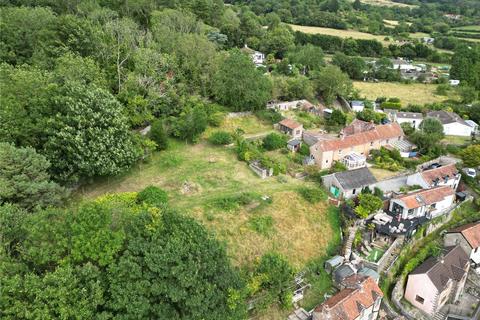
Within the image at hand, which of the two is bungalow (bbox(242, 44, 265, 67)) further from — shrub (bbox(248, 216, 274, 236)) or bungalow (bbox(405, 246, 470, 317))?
bungalow (bbox(405, 246, 470, 317))

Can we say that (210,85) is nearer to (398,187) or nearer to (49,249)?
(398,187)

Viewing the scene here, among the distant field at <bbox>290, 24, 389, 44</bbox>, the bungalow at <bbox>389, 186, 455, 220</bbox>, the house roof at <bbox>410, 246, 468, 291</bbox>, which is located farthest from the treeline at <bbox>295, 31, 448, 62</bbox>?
the house roof at <bbox>410, 246, 468, 291</bbox>

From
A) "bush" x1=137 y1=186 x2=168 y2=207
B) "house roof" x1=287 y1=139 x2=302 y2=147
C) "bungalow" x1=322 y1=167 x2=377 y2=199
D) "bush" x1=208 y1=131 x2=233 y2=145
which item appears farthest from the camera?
"house roof" x1=287 y1=139 x2=302 y2=147

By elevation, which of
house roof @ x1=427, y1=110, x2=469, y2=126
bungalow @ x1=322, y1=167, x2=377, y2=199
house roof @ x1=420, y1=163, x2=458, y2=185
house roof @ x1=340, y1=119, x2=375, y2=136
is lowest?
house roof @ x1=427, y1=110, x2=469, y2=126

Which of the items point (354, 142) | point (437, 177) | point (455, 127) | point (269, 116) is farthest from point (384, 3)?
point (437, 177)

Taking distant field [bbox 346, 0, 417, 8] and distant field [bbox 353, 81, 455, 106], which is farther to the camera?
distant field [bbox 346, 0, 417, 8]

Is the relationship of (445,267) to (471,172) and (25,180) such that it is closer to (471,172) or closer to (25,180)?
(471,172)

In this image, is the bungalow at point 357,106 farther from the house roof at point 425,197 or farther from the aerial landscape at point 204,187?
the house roof at point 425,197
